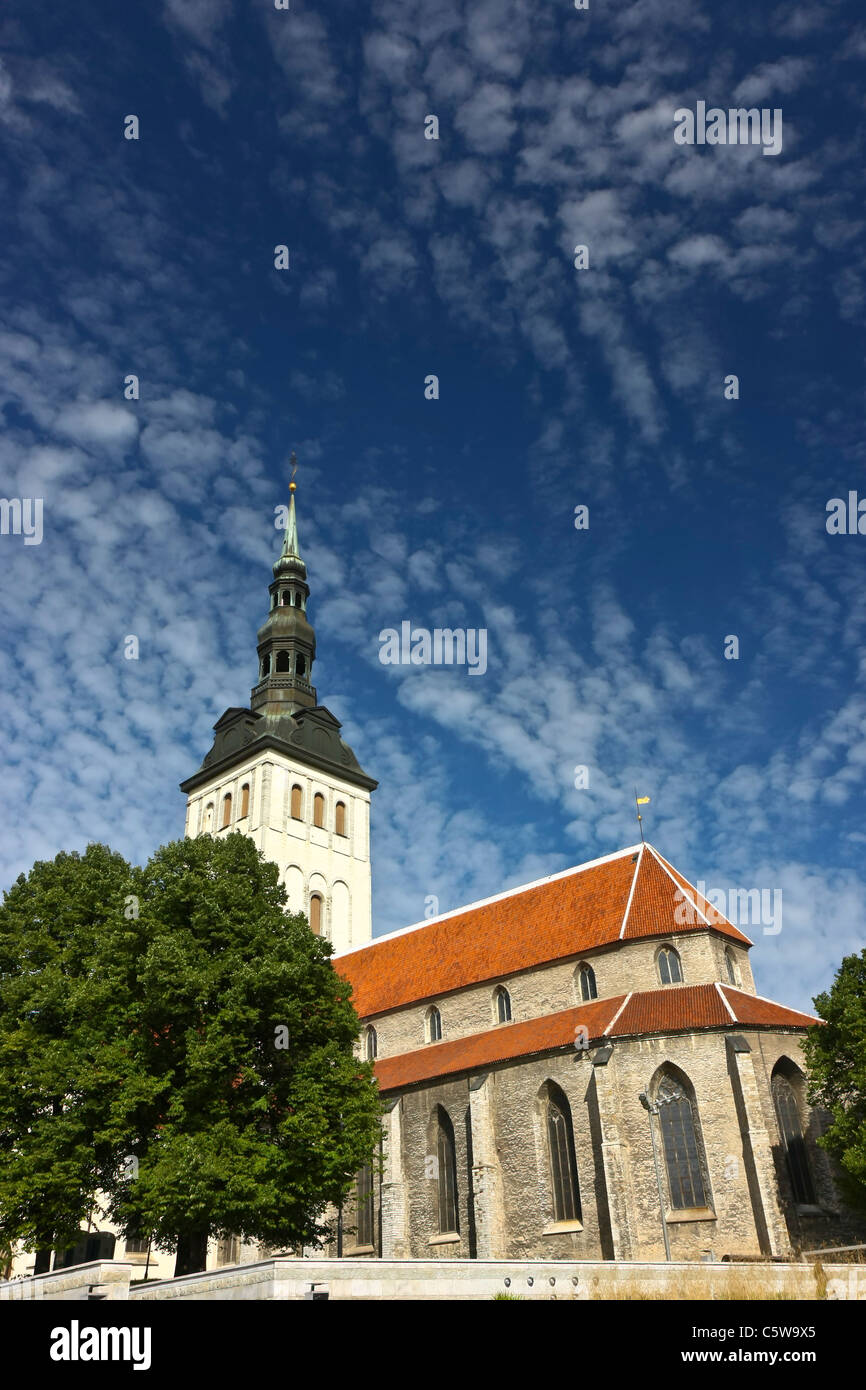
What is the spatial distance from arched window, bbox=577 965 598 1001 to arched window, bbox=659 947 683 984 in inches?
96.7

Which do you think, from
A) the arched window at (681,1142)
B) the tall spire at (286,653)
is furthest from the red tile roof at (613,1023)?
the tall spire at (286,653)

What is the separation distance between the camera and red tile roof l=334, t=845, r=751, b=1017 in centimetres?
3412

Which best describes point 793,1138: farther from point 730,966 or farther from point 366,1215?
point 366,1215

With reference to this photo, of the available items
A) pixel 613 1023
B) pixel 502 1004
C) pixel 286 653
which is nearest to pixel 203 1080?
pixel 613 1023

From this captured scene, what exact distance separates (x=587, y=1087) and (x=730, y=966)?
7.02 m

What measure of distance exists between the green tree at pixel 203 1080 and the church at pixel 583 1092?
8.24 ft

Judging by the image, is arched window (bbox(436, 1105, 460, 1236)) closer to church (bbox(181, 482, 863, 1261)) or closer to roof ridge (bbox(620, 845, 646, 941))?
church (bbox(181, 482, 863, 1261))

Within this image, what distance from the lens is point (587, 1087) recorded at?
95.1 feet

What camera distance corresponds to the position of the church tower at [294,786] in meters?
50.9

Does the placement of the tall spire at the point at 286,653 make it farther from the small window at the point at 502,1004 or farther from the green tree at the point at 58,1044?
the green tree at the point at 58,1044

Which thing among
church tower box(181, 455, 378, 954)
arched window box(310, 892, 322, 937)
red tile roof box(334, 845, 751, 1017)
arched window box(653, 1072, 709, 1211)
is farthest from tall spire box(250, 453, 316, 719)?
arched window box(653, 1072, 709, 1211)

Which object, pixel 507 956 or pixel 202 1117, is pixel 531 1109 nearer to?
pixel 507 956
